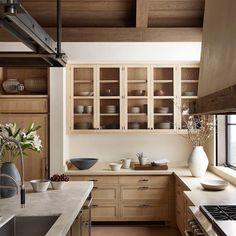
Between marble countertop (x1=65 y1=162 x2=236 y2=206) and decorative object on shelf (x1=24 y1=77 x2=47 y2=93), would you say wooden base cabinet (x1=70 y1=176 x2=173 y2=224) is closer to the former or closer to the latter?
marble countertop (x1=65 y1=162 x2=236 y2=206)

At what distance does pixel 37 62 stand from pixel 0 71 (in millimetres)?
2926

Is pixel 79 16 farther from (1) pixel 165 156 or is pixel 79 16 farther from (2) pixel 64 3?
(1) pixel 165 156

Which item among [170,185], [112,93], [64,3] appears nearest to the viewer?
[64,3]

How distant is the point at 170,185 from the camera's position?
535 centimetres

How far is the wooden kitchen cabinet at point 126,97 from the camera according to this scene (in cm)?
569

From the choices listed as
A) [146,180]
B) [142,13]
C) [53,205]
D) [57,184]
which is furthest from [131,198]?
[53,205]

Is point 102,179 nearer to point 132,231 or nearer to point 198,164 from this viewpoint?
point 132,231

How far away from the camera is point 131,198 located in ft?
17.6

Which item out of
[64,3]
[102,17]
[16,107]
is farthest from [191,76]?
[16,107]

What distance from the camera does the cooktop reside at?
245cm

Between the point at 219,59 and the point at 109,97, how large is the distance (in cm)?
361

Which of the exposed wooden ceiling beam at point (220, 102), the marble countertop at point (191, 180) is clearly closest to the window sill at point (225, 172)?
the marble countertop at point (191, 180)

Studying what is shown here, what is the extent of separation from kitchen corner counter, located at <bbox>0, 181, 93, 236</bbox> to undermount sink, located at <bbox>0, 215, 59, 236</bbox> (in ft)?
0.11

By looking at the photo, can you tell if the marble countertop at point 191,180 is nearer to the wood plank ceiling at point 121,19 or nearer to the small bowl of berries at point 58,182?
the small bowl of berries at point 58,182
